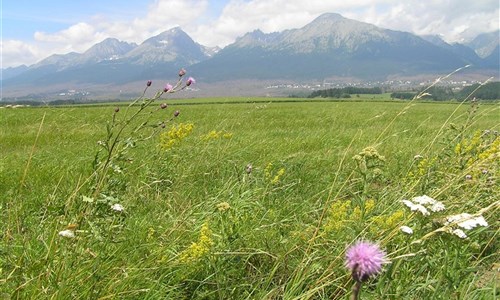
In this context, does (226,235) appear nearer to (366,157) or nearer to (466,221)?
(366,157)

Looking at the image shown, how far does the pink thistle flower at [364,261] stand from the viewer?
1.29 meters

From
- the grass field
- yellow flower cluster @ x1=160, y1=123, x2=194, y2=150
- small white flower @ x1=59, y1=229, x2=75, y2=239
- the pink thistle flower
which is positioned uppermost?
the pink thistle flower

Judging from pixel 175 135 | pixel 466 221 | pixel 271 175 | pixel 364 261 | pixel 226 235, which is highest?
pixel 364 261

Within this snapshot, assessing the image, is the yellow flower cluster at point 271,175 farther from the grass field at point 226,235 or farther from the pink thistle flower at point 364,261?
the pink thistle flower at point 364,261

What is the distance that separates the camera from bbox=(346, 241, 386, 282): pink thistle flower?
1294mm

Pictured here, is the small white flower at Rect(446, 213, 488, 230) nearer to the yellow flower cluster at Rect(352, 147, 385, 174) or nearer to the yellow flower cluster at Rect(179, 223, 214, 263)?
the yellow flower cluster at Rect(352, 147, 385, 174)

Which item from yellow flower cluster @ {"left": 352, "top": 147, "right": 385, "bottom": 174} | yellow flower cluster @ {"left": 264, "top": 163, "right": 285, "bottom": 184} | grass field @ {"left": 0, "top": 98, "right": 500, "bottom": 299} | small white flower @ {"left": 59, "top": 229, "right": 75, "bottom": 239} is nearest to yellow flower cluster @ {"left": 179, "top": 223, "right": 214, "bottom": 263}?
grass field @ {"left": 0, "top": 98, "right": 500, "bottom": 299}

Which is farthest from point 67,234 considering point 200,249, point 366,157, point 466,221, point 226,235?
point 366,157

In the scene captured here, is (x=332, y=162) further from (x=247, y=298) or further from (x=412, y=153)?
(x=247, y=298)

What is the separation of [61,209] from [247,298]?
129cm

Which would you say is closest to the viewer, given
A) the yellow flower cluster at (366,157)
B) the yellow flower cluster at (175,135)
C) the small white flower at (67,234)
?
the small white flower at (67,234)

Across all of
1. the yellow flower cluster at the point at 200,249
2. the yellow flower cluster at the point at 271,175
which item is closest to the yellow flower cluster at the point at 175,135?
the yellow flower cluster at the point at 271,175

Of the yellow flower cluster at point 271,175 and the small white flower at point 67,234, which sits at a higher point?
the small white flower at point 67,234

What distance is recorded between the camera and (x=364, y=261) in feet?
4.33
